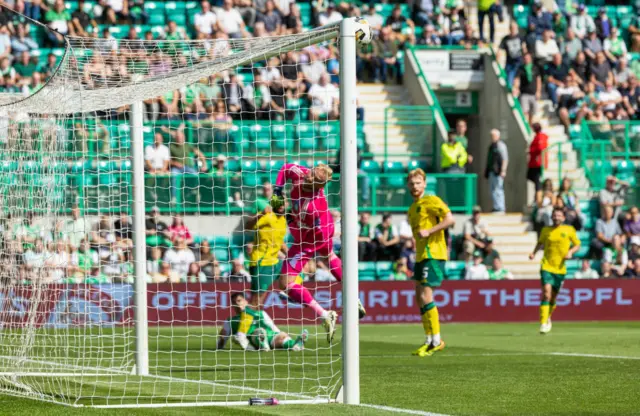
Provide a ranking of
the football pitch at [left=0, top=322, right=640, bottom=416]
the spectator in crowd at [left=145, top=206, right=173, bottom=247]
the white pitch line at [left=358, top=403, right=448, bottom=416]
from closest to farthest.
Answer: the white pitch line at [left=358, top=403, right=448, bottom=416] → the football pitch at [left=0, top=322, right=640, bottom=416] → the spectator in crowd at [left=145, top=206, right=173, bottom=247]

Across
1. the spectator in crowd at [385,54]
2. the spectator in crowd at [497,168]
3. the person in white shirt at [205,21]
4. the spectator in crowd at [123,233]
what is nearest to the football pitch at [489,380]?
the spectator in crowd at [123,233]

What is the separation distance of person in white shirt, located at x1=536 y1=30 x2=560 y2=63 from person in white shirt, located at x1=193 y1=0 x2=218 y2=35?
753 cm

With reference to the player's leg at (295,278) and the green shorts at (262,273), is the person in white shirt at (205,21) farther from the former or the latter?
the player's leg at (295,278)

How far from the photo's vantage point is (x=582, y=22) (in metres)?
29.2

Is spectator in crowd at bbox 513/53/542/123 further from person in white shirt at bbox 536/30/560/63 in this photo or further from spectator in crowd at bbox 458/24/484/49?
spectator in crowd at bbox 458/24/484/49

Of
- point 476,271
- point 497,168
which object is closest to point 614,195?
point 497,168

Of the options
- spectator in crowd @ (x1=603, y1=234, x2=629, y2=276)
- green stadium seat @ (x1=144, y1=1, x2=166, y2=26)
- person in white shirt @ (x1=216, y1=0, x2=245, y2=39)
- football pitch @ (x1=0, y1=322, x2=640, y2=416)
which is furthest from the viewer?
green stadium seat @ (x1=144, y1=1, x2=166, y2=26)

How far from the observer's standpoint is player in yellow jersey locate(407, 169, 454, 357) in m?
12.9

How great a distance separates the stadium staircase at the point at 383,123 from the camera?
2473cm

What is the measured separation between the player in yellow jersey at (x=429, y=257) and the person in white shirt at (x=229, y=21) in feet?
42.7

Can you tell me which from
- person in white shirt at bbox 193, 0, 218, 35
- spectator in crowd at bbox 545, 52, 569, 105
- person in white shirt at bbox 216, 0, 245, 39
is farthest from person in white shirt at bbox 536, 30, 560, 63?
person in white shirt at bbox 193, 0, 218, 35

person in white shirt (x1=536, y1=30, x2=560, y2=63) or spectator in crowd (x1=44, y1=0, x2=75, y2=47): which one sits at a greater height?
spectator in crowd (x1=44, y1=0, x2=75, y2=47)

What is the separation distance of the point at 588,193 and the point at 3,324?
15843mm

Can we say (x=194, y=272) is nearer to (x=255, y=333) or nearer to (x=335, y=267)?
(x=255, y=333)
